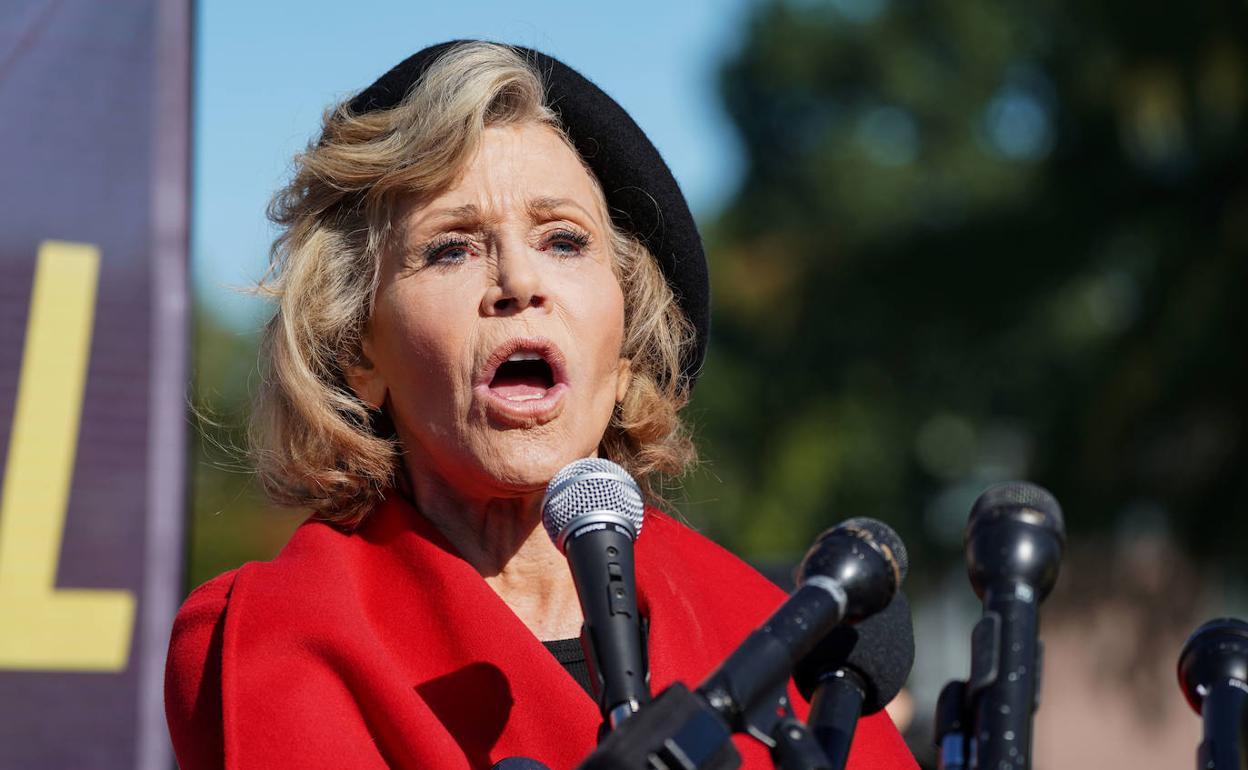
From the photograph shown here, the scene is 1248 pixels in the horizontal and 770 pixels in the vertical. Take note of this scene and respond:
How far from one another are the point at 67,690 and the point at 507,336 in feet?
4.61

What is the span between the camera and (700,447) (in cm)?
348

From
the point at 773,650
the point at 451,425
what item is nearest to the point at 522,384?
the point at 451,425

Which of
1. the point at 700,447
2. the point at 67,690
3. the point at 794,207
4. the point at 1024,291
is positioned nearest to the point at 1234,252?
the point at 1024,291

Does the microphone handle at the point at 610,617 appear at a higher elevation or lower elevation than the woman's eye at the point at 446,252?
lower

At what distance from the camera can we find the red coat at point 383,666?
7.38 ft

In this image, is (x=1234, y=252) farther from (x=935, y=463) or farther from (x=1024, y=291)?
(x=935, y=463)

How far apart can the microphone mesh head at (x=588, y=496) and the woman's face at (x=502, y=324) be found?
41cm

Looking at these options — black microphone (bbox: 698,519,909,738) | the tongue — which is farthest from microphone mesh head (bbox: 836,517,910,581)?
the tongue

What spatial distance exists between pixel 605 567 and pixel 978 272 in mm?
20069

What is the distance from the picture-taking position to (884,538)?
6.40 ft

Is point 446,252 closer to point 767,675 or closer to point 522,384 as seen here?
point 522,384

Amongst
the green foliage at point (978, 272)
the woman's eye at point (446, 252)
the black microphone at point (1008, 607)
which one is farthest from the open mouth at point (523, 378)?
the green foliage at point (978, 272)

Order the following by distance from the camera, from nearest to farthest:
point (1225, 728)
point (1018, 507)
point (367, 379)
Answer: point (1018, 507) < point (1225, 728) < point (367, 379)

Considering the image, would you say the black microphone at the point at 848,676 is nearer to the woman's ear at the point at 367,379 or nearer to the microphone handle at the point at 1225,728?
the microphone handle at the point at 1225,728
